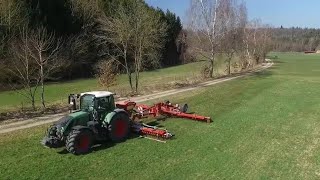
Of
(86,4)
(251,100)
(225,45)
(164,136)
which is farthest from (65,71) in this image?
(164,136)

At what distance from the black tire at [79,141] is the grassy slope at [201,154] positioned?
1.27 feet

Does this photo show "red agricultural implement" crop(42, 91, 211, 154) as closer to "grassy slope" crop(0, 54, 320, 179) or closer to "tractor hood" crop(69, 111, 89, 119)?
"tractor hood" crop(69, 111, 89, 119)

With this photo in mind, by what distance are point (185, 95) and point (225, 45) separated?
88.6 ft

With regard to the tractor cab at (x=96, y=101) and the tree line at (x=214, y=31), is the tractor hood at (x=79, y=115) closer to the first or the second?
the tractor cab at (x=96, y=101)

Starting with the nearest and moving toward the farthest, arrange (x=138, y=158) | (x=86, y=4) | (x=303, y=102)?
(x=138, y=158)
(x=303, y=102)
(x=86, y=4)

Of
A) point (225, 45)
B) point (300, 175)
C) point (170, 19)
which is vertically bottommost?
point (300, 175)

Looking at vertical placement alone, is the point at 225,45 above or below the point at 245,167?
above

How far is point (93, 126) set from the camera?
61.4 ft

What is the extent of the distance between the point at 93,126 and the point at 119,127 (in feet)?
5.66

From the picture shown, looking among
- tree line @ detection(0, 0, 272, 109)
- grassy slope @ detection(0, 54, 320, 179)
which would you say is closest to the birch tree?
tree line @ detection(0, 0, 272, 109)

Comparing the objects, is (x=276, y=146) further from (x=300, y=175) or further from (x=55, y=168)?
(x=55, y=168)

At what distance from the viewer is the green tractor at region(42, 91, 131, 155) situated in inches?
693

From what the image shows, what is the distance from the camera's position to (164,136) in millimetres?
20500

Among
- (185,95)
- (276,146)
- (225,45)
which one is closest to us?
(276,146)
